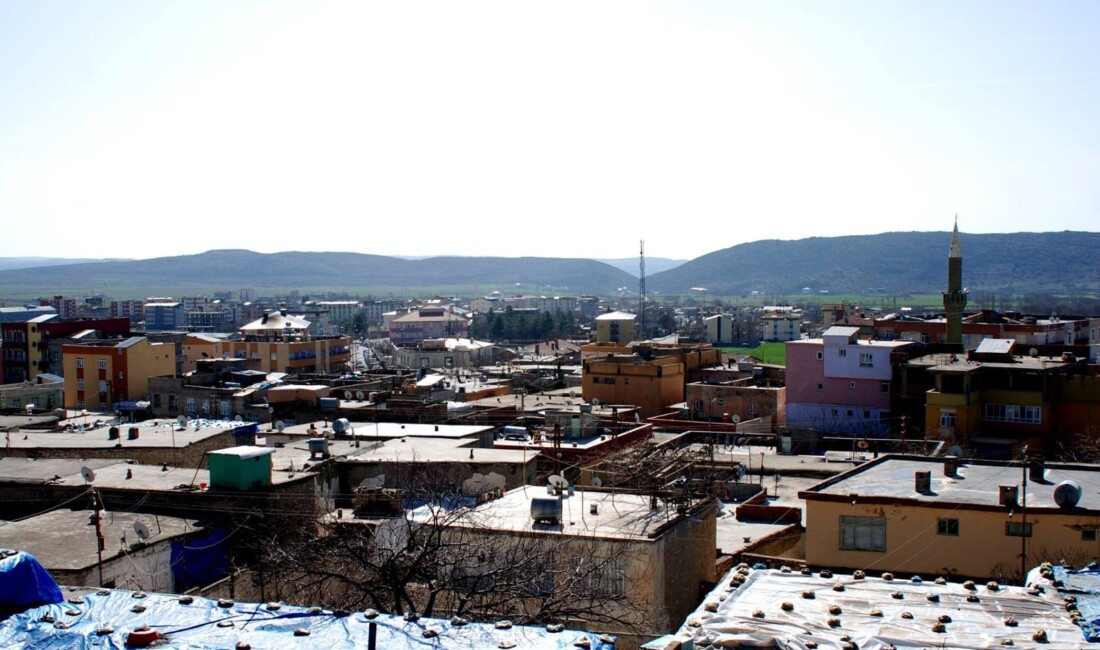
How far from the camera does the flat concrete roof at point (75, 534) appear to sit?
12.8 metres

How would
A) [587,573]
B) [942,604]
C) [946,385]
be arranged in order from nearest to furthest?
[942,604]
[587,573]
[946,385]

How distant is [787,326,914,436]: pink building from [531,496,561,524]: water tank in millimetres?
24849

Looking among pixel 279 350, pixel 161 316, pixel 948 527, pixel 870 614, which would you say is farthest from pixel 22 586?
pixel 161 316

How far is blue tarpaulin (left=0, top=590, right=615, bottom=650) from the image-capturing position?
736 cm

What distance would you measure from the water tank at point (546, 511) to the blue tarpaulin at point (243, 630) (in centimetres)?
515

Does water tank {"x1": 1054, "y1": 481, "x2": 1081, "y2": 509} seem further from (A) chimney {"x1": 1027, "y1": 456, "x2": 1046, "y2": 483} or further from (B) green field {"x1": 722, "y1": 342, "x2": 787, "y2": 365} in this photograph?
(B) green field {"x1": 722, "y1": 342, "x2": 787, "y2": 365}

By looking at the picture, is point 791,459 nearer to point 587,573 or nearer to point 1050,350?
point 587,573

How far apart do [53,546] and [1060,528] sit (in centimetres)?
1310

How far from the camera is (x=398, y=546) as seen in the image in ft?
38.4

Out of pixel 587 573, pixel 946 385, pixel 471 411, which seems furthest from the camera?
pixel 471 411

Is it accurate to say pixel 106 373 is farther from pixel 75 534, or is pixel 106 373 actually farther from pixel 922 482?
pixel 922 482

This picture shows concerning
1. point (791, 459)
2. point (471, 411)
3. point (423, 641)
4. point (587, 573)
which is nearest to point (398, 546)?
point (587, 573)

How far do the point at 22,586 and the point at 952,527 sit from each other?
1123 cm

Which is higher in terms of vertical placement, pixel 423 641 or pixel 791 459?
pixel 423 641
